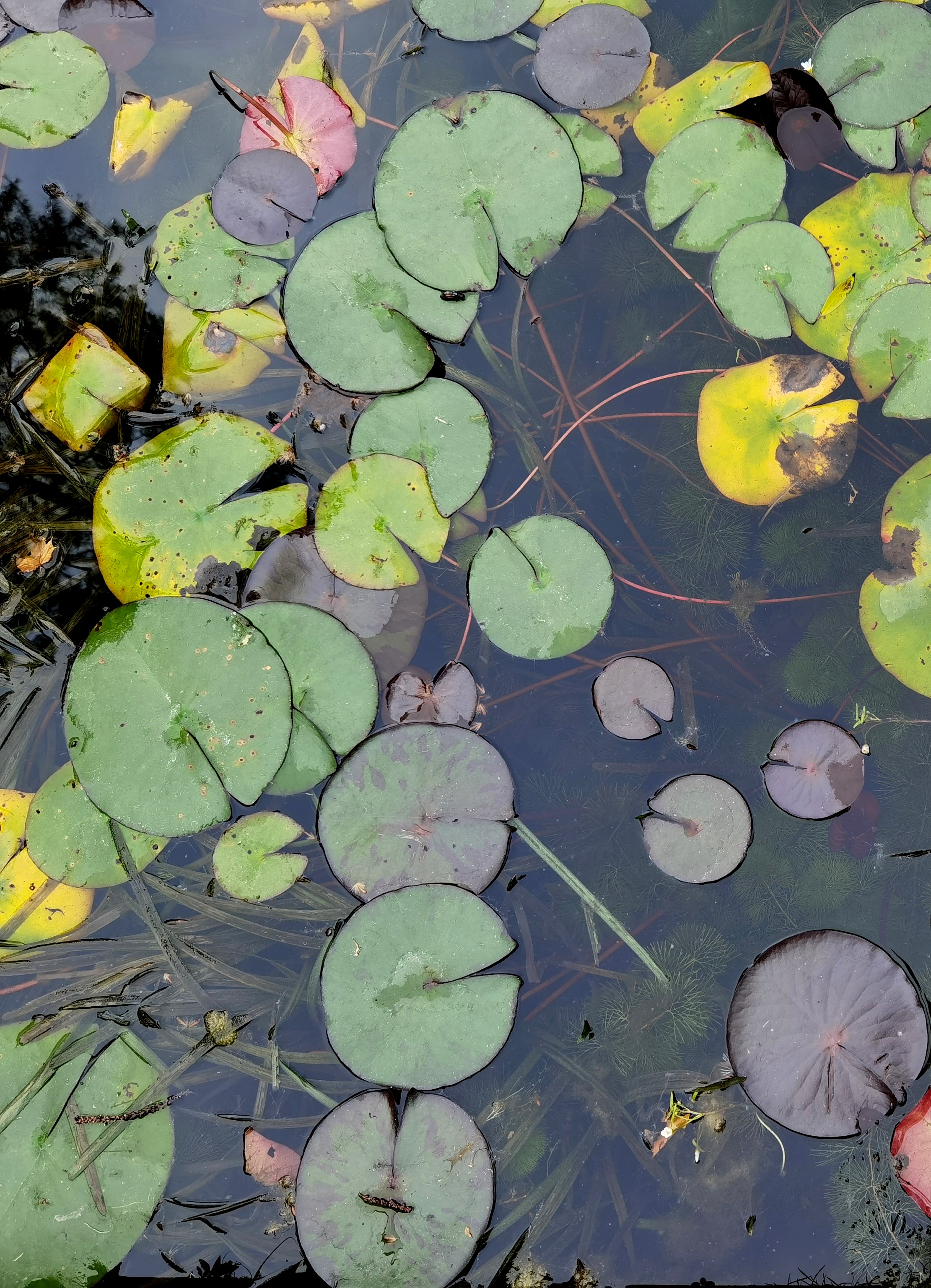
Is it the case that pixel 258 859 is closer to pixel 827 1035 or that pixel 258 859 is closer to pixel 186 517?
pixel 186 517

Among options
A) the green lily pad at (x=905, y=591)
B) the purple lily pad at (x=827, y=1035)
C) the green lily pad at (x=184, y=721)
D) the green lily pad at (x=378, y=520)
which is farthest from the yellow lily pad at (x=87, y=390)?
the purple lily pad at (x=827, y=1035)

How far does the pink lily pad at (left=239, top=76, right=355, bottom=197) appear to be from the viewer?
276 centimetres

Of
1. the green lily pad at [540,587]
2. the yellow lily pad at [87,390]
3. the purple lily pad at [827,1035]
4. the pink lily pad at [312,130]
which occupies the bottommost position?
the purple lily pad at [827,1035]

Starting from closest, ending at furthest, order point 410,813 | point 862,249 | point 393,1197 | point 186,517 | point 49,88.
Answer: point 393,1197, point 410,813, point 186,517, point 862,249, point 49,88

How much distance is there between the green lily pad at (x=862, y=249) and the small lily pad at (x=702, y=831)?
156cm

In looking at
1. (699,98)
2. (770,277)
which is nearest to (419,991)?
(770,277)

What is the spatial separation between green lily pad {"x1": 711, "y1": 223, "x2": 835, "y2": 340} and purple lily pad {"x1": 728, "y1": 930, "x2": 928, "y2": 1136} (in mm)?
2057

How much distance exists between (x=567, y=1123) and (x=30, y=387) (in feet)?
10.2

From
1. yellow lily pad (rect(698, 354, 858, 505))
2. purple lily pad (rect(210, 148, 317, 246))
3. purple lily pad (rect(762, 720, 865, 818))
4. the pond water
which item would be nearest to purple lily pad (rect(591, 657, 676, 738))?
the pond water

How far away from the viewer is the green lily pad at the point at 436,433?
2.63 metres

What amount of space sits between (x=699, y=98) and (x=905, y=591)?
1838mm

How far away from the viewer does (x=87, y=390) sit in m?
2.78

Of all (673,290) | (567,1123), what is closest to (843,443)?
(673,290)

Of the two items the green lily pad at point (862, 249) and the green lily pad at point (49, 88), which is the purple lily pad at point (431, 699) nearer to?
the green lily pad at point (862, 249)
